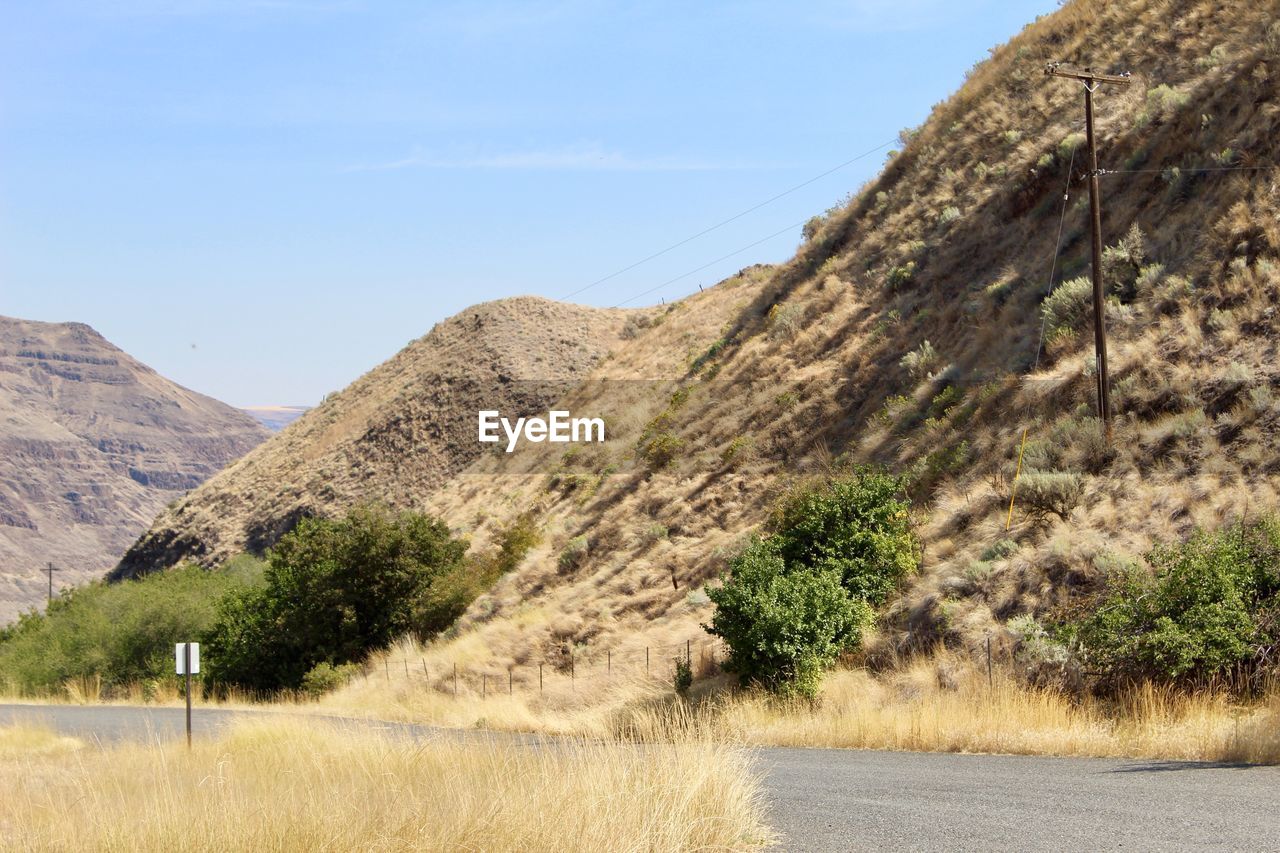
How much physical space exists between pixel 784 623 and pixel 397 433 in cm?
5167

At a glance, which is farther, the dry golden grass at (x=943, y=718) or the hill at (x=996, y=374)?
the hill at (x=996, y=374)

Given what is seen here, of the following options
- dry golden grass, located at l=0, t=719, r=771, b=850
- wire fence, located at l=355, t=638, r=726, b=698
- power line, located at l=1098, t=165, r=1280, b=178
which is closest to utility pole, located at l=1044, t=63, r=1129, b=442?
power line, located at l=1098, t=165, r=1280, b=178

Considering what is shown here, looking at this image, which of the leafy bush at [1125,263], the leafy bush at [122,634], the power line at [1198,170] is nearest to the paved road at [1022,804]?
the power line at [1198,170]

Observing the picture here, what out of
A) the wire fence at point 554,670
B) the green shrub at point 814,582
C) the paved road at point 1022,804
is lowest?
the wire fence at point 554,670

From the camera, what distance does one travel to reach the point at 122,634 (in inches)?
1903

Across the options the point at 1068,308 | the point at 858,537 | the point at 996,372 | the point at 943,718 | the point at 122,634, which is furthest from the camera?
the point at 122,634

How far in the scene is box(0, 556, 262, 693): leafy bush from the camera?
157 ft

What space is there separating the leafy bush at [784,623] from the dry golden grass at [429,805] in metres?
10.5

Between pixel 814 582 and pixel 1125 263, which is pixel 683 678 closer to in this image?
pixel 814 582

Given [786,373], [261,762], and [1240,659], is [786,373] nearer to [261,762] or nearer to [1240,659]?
[1240,659]

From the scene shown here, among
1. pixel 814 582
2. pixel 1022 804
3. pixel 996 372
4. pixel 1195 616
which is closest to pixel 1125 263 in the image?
pixel 996 372

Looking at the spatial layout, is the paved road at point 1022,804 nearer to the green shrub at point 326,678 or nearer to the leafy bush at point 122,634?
the green shrub at point 326,678

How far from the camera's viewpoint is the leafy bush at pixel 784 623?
69.8 feet

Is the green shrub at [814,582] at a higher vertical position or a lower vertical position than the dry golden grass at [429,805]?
higher
